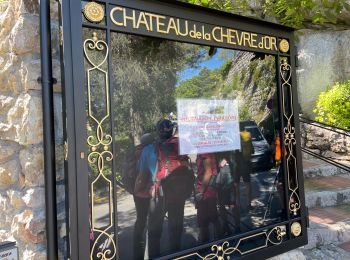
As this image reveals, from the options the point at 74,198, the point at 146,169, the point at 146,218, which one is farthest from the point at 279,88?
the point at 74,198

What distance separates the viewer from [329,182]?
4594mm

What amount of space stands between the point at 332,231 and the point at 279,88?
69.5 inches

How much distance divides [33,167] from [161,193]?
84cm

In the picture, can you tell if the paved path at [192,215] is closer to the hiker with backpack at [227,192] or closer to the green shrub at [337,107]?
the hiker with backpack at [227,192]

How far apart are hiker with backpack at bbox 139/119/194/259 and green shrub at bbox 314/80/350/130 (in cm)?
527

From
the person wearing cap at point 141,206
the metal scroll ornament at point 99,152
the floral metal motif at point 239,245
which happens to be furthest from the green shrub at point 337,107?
the metal scroll ornament at point 99,152

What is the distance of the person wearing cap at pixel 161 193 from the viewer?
205cm

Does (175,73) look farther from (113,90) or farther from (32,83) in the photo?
(32,83)

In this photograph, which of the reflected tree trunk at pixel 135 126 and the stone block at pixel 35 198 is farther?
the reflected tree trunk at pixel 135 126

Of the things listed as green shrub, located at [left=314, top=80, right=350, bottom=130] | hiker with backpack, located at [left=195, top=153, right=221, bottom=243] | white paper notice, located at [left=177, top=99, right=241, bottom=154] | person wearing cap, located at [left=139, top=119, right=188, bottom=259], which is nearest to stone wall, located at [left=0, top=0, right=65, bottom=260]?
person wearing cap, located at [left=139, top=119, right=188, bottom=259]

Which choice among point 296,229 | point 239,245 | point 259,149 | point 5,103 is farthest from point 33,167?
point 296,229

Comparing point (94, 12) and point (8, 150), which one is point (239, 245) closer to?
point (8, 150)

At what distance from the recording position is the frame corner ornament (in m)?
1.78

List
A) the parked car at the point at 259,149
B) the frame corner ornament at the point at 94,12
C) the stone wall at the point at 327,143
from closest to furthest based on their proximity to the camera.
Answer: the frame corner ornament at the point at 94,12 → the parked car at the point at 259,149 → the stone wall at the point at 327,143
